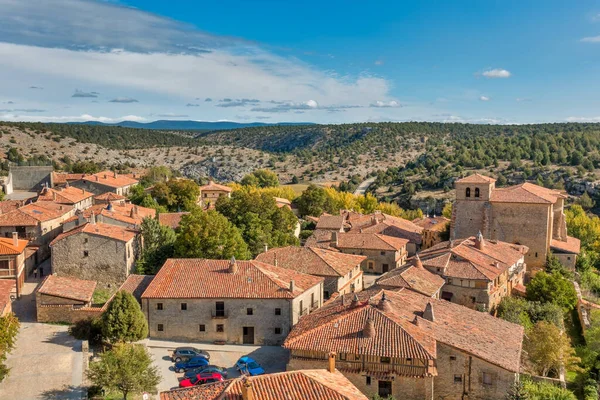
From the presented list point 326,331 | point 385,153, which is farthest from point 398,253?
point 385,153

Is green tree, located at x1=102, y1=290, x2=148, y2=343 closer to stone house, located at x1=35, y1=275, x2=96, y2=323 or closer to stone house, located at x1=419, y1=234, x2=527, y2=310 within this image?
stone house, located at x1=35, y1=275, x2=96, y2=323

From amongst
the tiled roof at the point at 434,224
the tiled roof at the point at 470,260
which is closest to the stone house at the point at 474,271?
the tiled roof at the point at 470,260

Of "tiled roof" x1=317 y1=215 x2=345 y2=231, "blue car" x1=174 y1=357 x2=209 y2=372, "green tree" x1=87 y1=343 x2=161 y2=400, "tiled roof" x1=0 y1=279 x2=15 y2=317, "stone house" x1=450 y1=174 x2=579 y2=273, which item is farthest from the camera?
"tiled roof" x1=317 y1=215 x2=345 y2=231

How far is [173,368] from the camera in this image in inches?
1268

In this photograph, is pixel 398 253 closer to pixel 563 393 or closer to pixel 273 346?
pixel 273 346

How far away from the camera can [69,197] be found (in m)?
66.8

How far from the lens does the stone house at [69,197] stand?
6453 cm

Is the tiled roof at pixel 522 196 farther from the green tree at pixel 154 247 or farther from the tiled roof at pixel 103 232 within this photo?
the tiled roof at pixel 103 232

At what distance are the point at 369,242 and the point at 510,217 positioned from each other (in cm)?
1568

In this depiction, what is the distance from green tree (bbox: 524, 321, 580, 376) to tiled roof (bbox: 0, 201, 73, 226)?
1699 inches

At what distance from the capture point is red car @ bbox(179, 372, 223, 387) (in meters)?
29.4

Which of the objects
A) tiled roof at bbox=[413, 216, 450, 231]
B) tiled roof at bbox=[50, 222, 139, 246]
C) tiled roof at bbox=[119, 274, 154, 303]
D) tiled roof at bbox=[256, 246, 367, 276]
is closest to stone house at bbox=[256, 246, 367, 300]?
tiled roof at bbox=[256, 246, 367, 276]

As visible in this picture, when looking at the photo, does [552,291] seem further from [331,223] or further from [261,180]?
[261,180]

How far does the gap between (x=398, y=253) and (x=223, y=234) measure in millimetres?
21948
